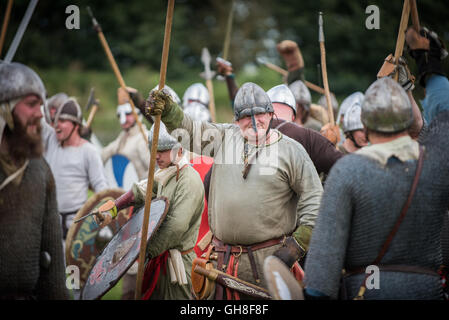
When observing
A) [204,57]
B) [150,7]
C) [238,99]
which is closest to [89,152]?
[204,57]

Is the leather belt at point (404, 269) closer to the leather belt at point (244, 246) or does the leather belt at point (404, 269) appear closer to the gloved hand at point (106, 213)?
the leather belt at point (244, 246)

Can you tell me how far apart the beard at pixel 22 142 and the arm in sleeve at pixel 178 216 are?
1492 millimetres

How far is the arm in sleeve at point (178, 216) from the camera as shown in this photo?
4109mm

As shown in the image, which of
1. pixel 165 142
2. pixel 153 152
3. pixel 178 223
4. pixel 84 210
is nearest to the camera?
pixel 153 152

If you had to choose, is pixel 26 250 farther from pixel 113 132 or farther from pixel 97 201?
pixel 113 132

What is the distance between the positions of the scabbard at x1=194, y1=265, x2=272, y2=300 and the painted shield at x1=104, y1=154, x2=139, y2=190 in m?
3.74

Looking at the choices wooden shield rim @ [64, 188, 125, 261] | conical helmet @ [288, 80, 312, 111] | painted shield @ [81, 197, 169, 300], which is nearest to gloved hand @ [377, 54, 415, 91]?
painted shield @ [81, 197, 169, 300]

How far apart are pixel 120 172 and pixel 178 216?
317 centimetres

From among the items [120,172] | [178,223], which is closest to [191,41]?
[120,172]

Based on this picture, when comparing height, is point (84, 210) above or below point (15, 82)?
below

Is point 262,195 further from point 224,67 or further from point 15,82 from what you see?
point 224,67

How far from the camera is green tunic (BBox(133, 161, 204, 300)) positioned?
412 centimetres

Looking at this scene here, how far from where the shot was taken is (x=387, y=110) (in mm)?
2785

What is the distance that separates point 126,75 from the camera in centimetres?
2091
